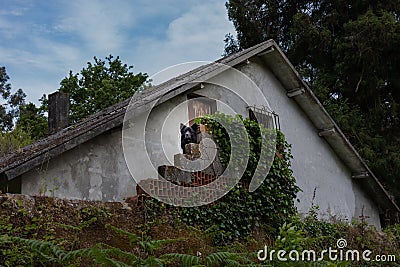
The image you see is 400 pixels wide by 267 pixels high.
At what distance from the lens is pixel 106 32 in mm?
11836

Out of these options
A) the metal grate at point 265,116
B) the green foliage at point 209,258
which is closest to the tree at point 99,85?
the metal grate at point 265,116

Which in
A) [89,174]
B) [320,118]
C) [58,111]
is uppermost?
[58,111]

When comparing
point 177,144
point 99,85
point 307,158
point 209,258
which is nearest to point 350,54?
point 307,158

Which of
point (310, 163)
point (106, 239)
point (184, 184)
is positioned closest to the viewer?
point (106, 239)

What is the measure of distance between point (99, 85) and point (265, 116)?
15.8m

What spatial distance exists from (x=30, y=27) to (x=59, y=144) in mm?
6546

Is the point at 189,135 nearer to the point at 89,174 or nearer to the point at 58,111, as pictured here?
the point at 89,174

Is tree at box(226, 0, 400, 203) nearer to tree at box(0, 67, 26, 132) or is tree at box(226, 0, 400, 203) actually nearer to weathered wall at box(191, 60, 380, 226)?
weathered wall at box(191, 60, 380, 226)

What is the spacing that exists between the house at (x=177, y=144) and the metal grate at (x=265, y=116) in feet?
0.13

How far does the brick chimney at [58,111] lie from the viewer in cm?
1400

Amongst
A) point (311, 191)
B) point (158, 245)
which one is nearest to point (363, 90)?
point (311, 191)

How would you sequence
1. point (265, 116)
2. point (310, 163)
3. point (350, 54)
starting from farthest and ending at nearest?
1. point (350, 54)
2. point (310, 163)
3. point (265, 116)

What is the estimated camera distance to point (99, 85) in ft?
91.1

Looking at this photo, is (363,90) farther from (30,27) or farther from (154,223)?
(154,223)
